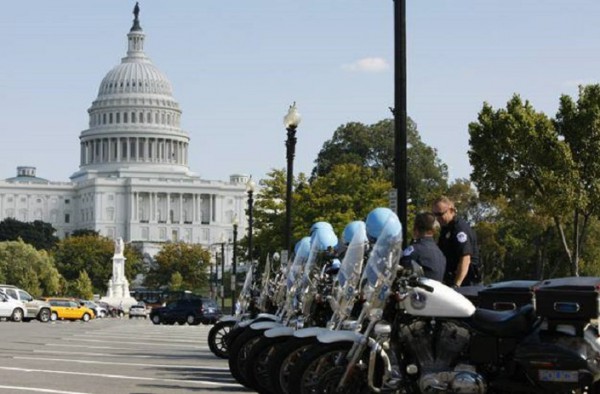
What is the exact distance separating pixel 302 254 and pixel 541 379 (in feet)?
18.5

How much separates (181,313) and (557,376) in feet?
190

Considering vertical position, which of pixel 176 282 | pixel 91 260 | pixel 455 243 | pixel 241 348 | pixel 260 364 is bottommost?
pixel 260 364

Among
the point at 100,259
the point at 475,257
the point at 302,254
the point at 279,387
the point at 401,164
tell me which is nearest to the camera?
the point at 279,387


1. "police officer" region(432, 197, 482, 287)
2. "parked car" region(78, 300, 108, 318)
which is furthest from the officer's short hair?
"parked car" region(78, 300, 108, 318)

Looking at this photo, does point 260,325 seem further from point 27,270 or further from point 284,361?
point 27,270

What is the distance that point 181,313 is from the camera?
68.1 m

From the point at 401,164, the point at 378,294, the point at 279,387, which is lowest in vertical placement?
the point at 279,387

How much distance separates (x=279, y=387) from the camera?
12.9 meters

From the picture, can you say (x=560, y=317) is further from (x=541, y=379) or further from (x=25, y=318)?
(x=25, y=318)

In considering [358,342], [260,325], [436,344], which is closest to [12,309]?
[260,325]

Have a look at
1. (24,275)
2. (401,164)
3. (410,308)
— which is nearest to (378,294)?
(410,308)

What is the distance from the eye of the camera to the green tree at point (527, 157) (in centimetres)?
4059

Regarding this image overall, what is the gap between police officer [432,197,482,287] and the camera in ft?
47.6

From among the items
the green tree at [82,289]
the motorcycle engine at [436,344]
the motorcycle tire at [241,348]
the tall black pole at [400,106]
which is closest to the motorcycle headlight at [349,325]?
the motorcycle engine at [436,344]
